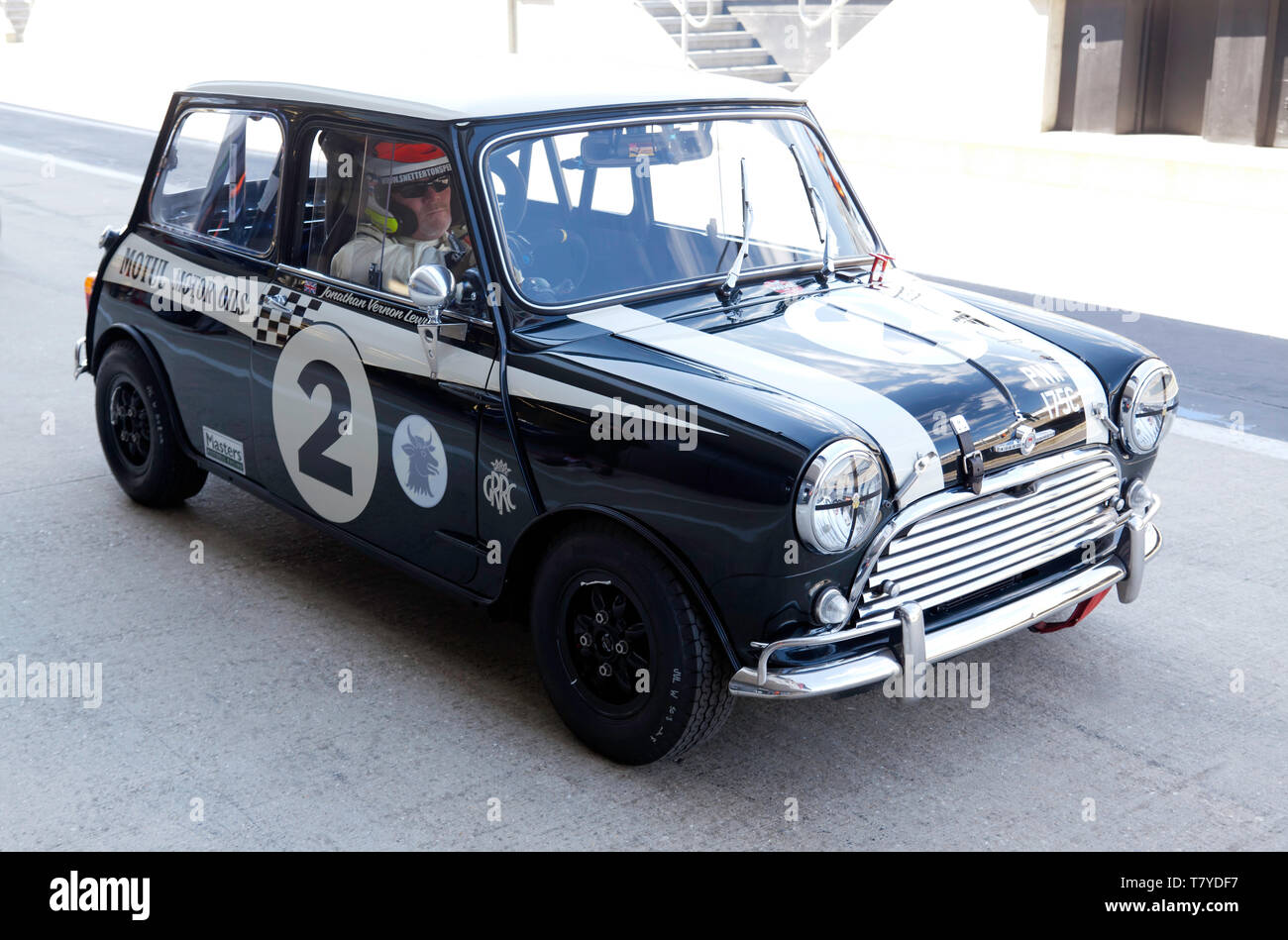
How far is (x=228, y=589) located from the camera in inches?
201

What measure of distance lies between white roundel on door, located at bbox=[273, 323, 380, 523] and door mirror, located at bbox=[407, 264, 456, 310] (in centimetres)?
47

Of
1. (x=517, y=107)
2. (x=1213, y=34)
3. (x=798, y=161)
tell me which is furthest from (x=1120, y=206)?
(x=517, y=107)

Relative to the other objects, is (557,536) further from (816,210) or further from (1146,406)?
(1146,406)

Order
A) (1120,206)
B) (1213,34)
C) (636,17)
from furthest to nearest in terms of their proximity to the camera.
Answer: (636,17) → (1213,34) → (1120,206)

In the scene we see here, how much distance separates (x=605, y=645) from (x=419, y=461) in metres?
0.87

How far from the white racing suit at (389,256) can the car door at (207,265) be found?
391mm

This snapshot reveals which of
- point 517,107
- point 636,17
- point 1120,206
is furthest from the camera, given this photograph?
point 636,17

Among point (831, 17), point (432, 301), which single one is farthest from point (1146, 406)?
point (831, 17)

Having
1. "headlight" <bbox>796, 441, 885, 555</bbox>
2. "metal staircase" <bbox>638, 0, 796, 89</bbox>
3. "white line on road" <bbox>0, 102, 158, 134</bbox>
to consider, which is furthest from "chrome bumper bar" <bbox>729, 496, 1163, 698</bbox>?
"white line on road" <bbox>0, 102, 158, 134</bbox>

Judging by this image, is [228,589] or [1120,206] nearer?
[228,589]

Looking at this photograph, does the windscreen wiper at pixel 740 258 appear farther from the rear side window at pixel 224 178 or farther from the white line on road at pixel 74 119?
the white line on road at pixel 74 119

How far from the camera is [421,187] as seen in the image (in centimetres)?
433

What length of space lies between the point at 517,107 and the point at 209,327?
1533 millimetres

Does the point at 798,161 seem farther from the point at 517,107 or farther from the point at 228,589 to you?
the point at 228,589
